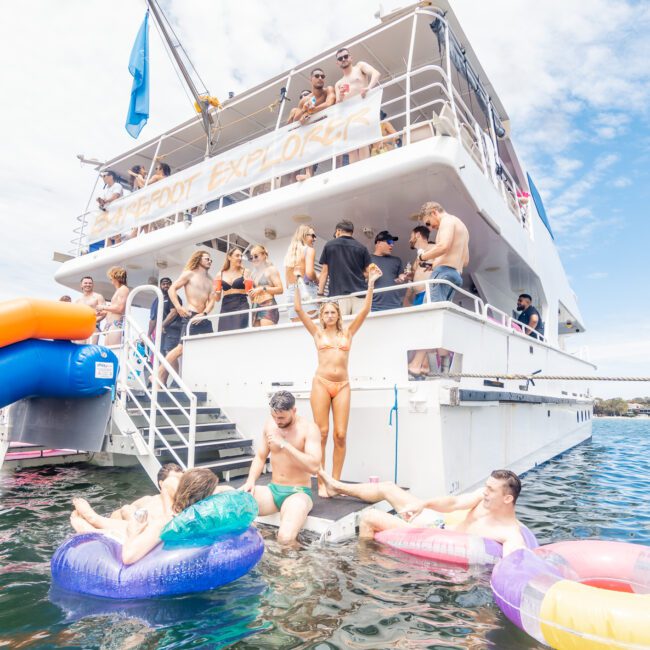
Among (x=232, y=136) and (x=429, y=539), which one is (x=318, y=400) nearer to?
(x=429, y=539)

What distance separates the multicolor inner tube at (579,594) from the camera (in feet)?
8.12

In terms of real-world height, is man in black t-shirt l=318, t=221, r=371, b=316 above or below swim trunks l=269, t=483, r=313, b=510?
above

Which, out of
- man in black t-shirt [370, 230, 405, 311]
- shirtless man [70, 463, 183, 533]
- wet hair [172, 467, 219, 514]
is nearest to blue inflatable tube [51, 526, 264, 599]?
wet hair [172, 467, 219, 514]

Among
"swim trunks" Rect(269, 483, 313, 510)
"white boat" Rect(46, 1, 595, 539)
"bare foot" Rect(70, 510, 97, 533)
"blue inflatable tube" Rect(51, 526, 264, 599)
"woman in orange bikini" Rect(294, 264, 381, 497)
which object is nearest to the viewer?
"blue inflatable tube" Rect(51, 526, 264, 599)

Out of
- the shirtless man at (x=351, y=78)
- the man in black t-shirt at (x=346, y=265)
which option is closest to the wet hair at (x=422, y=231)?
the man in black t-shirt at (x=346, y=265)

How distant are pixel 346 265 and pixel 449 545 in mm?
3658

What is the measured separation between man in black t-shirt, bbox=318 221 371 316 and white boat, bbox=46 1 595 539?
2.03 feet

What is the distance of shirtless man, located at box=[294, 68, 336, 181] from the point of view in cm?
809

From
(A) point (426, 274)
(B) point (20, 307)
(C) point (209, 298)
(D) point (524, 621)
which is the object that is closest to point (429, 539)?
(D) point (524, 621)

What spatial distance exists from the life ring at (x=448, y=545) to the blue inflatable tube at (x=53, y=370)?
12.1ft

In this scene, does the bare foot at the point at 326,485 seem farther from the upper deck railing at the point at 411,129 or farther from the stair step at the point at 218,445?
the upper deck railing at the point at 411,129

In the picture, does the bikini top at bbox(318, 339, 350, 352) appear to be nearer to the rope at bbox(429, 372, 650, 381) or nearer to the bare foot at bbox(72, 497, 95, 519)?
the rope at bbox(429, 372, 650, 381)

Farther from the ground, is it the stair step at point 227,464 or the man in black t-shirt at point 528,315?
the man in black t-shirt at point 528,315

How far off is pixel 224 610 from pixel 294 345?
399cm
